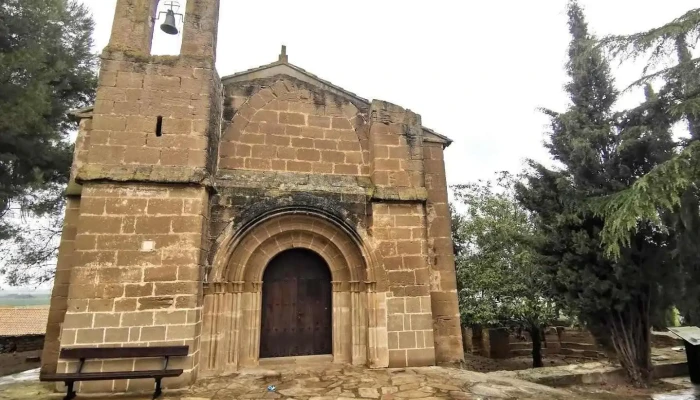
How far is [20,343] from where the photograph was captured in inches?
491

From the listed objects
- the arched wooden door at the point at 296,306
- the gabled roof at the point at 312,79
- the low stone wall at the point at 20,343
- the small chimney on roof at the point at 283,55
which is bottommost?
the low stone wall at the point at 20,343

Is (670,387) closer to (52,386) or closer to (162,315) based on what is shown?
(162,315)

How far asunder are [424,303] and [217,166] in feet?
13.4

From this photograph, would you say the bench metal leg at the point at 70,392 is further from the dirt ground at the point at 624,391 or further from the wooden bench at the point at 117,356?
the dirt ground at the point at 624,391

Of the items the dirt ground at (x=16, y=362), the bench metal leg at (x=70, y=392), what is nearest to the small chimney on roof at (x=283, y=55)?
the bench metal leg at (x=70, y=392)

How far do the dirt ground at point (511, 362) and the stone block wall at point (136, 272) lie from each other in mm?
8684

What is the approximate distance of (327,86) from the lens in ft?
24.7

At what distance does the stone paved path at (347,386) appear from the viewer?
4730 mm

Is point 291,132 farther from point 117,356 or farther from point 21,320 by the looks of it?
point 21,320

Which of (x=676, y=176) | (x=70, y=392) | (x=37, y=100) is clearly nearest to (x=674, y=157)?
(x=676, y=176)

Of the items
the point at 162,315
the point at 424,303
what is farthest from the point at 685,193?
the point at 162,315

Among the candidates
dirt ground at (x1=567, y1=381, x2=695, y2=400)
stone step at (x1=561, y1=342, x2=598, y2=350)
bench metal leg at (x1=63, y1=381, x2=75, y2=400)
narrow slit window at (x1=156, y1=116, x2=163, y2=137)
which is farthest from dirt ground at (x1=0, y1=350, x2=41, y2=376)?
stone step at (x1=561, y1=342, x2=598, y2=350)

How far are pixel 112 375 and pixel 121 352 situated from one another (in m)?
0.32

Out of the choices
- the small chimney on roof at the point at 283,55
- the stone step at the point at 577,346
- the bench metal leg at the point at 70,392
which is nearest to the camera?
the bench metal leg at the point at 70,392
